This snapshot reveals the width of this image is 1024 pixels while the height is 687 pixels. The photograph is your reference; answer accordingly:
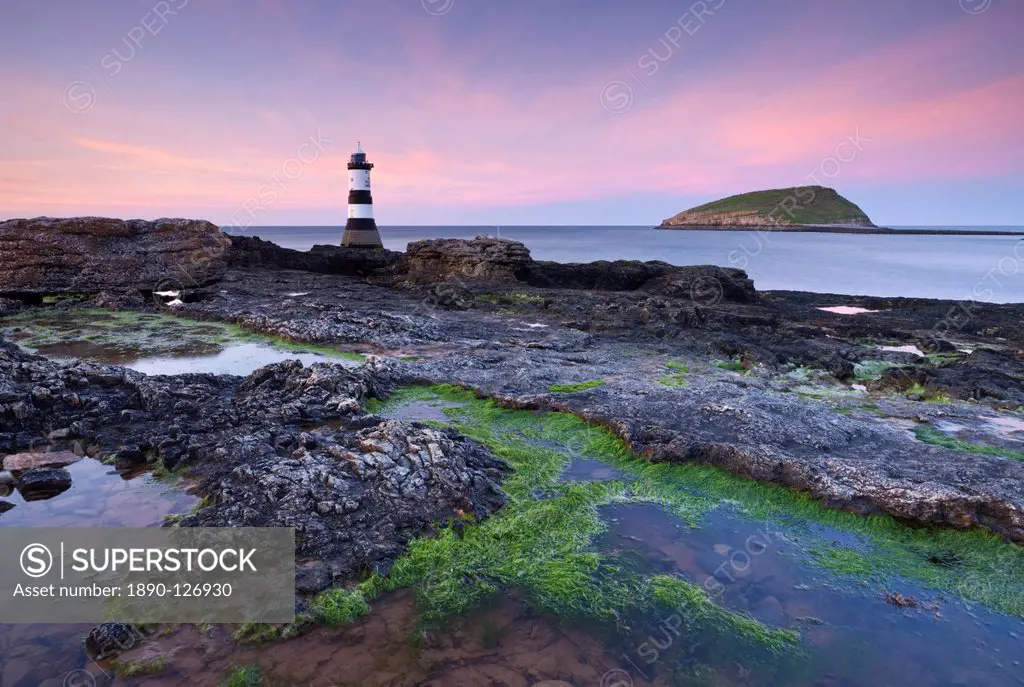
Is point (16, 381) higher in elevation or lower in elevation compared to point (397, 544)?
higher

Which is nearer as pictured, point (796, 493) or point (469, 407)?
point (796, 493)

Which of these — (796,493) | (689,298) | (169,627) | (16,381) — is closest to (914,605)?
(796,493)

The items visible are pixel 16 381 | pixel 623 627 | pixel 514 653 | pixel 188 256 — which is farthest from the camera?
pixel 188 256

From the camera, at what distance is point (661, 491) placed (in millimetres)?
7930

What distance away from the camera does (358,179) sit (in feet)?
147

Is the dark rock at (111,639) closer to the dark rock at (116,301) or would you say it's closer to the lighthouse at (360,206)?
the dark rock at (116,301)

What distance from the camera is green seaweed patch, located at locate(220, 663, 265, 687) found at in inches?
175

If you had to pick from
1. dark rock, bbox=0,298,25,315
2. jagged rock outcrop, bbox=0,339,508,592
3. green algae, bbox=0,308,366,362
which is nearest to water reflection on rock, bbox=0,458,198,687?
jagged rock outcrop, bbox=0,339,508,592

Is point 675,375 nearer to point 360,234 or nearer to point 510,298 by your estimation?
point 510,298

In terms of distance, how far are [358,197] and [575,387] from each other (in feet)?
124

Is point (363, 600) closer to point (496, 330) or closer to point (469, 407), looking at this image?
point (469, 407)

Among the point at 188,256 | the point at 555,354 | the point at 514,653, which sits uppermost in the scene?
the point at 188,256

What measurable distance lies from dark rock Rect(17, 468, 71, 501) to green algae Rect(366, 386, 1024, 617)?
4732 mm

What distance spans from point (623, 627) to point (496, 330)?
14292mm
